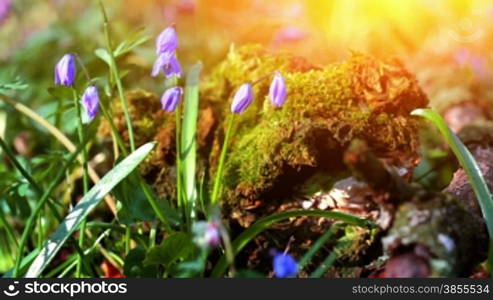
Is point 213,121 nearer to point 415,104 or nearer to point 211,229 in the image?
point 415,104

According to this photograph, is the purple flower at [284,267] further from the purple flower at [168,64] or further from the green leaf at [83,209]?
the purple flower at [168,64]

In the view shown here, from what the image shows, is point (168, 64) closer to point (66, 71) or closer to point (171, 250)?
point (66, 71)

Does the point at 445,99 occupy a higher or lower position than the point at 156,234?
lower

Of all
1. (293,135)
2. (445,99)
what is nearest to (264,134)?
(293,135)

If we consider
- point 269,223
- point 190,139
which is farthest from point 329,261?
point 190,139

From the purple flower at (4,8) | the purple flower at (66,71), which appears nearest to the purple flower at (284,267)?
the purple flower at (66,71)

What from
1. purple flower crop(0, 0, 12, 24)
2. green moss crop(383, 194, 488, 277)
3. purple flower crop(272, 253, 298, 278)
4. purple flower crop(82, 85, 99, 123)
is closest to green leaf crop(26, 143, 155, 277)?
purple flower crop(82, 85, 99, 123)

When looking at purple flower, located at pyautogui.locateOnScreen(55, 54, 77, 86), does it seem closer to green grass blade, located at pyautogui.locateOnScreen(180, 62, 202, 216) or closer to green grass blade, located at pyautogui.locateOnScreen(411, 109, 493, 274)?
green grass blade, located at pyautogui.locateOnScreen(180, 62, 202, 216)
